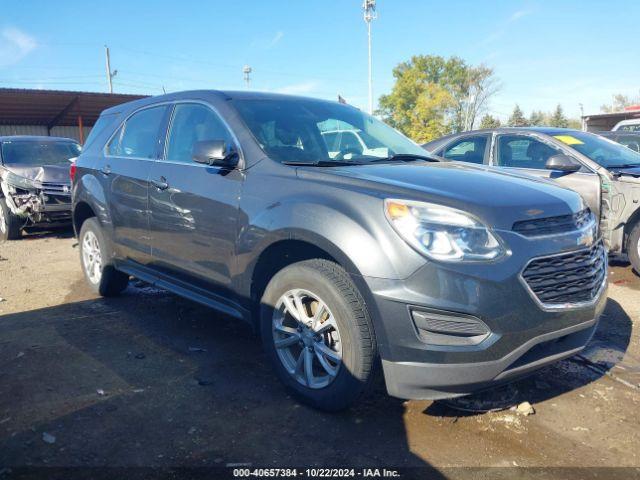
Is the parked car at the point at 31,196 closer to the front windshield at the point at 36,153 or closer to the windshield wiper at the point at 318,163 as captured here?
the front windshield at the point at 36,153

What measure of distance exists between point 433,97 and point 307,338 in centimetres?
5293

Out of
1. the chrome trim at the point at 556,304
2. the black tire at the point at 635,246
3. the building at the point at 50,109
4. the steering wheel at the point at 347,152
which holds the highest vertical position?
the building at the point at 50,109

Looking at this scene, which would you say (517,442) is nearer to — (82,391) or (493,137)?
(82,391)

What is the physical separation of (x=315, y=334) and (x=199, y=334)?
1704 millimetres

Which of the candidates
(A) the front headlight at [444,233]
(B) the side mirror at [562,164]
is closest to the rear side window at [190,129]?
(A) the front headlight at [444,233]

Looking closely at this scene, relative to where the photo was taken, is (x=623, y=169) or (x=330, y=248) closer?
(x=330, y=248)

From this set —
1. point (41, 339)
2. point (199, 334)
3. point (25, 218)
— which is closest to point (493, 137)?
point (199, 334)

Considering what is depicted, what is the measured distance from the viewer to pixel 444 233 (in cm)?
247

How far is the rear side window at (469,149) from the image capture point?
6.62 meters

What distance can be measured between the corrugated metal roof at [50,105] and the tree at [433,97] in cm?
3352

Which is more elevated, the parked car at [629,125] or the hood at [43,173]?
the parked car at [629,125]

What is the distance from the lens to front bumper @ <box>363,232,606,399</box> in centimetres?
238

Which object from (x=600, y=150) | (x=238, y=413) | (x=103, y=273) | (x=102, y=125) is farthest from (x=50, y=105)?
(x=238, y=413)

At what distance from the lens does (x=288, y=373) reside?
10.1 ft
